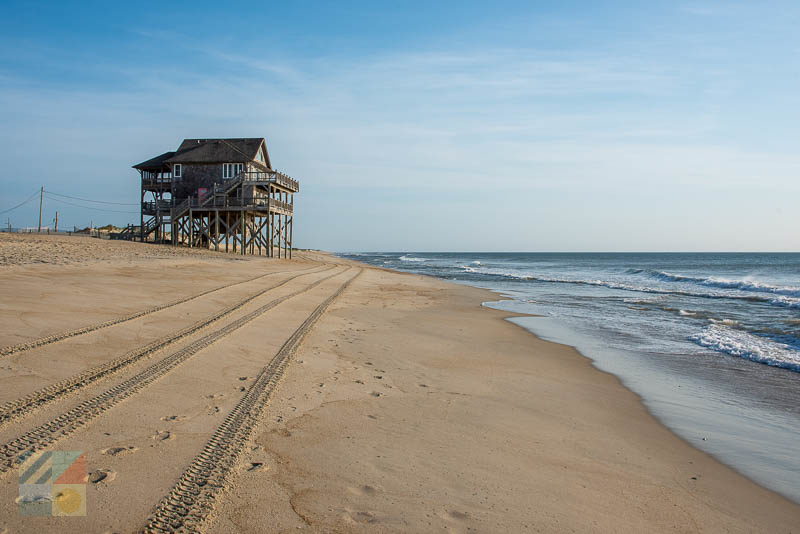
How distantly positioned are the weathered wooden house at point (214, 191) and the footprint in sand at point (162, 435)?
2963 cm

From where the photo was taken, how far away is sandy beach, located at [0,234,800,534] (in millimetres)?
3379

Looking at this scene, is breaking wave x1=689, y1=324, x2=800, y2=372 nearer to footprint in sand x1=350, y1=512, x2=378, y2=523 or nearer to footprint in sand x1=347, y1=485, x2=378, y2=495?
footprint in sand x1=347, y1=485, x2=378, y2=495

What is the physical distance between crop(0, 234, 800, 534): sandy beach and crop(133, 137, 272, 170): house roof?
27109 mm

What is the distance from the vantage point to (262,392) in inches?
223

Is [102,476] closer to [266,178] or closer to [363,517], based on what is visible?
[363,517]

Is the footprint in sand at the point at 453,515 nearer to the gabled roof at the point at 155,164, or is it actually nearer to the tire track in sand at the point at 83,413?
the tire track in sand at the point at 83,413

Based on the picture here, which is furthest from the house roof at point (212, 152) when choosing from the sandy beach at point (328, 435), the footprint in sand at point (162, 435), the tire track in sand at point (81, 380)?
the footprint in sand at point (162, 435)

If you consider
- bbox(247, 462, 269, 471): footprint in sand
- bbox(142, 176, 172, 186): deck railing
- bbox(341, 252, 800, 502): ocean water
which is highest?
bbox(142, 176, 172, 186): deck railing

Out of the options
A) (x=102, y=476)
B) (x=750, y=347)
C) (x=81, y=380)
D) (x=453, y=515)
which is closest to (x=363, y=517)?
(x=453, y=515)

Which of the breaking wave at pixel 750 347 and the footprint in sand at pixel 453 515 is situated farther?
the breaking wave at pixel 750 347

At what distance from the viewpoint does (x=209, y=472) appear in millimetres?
3674

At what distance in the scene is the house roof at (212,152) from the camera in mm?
34750

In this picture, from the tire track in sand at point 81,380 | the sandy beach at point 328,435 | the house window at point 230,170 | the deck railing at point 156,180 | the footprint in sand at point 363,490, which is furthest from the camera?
the deck railing at point 156,180

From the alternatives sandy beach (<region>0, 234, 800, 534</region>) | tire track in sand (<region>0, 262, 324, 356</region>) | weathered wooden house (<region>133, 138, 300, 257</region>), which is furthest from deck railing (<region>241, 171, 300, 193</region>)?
sandy beach (<region>0, 234, 800, 534</region>)
